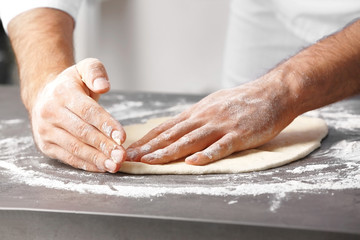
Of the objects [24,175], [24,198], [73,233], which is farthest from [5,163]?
[73,233]

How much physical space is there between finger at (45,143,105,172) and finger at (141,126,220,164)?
0.34 ft

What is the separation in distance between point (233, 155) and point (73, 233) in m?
0.42

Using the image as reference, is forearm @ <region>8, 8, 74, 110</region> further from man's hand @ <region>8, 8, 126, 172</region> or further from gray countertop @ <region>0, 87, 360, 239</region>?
gray countertop @ <region>0, 87, 360, 239</region>

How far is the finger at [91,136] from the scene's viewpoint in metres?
0.97

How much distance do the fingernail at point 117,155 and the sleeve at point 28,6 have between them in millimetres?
708

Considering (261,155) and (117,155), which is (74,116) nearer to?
(117,155)

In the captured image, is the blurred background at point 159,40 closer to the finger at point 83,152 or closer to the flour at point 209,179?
the flour at point 209,179

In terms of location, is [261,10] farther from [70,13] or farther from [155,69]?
[155,69]

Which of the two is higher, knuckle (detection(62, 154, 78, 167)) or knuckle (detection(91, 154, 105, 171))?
knuckle (detection(91, 154, 105, 171))

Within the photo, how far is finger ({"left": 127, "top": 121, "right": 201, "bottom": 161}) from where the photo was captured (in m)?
1.04

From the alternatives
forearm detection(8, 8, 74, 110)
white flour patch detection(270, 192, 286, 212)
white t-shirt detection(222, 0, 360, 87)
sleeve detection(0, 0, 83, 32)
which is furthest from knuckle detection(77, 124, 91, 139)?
white t-shirt detection(222, 0, 360, 87)

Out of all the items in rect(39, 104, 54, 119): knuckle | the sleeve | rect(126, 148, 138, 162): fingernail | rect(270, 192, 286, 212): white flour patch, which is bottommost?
rect(126, 148, 138, 162): fingernail

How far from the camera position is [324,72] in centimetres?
118

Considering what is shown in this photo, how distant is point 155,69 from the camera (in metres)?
3.06
